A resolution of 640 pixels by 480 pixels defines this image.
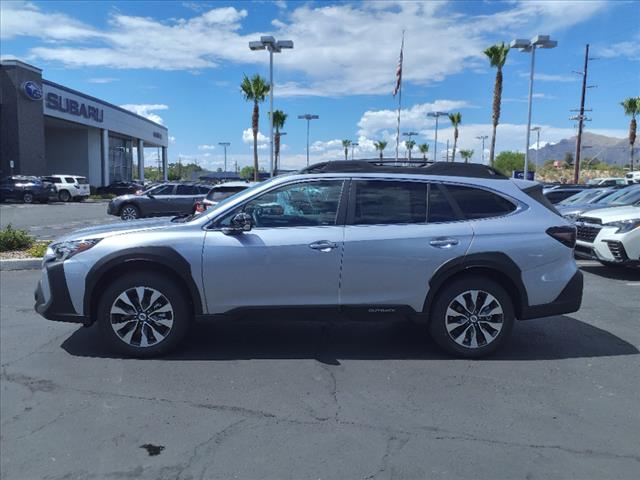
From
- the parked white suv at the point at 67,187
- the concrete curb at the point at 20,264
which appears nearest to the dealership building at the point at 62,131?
the parked white suv at the point at 67,187

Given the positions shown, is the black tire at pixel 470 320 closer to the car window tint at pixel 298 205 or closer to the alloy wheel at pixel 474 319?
the alloy wheel at pixel 474 319

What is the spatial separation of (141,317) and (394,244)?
2.38 meters

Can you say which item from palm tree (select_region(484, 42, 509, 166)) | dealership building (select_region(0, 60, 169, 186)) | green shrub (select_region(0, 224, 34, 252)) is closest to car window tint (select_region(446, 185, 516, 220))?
green shrub (select_region(0, 224, 34, 252))

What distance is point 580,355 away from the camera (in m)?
5.07

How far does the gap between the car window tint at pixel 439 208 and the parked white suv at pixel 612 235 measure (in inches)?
201

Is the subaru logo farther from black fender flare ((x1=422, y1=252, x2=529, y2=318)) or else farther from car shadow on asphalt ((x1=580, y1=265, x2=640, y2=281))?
black fender flare ((x1=422, y1=252, x2=529, y2=318))

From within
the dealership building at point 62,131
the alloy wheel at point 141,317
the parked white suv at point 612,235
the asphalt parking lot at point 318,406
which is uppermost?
the dealership building at point 62,131

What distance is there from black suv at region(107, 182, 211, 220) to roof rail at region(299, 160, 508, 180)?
1448 centimetres

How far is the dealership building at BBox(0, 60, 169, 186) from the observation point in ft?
123

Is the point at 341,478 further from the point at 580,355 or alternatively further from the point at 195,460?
the point at 580,355

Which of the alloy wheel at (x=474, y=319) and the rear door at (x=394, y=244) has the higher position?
the rear door at (x=394, y=244)

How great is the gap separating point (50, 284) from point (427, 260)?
3.42 metres

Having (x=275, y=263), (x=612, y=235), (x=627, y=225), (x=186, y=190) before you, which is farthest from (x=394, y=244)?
Answer: (x=186, y=190)

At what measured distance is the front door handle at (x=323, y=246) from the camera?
15.3 ft
